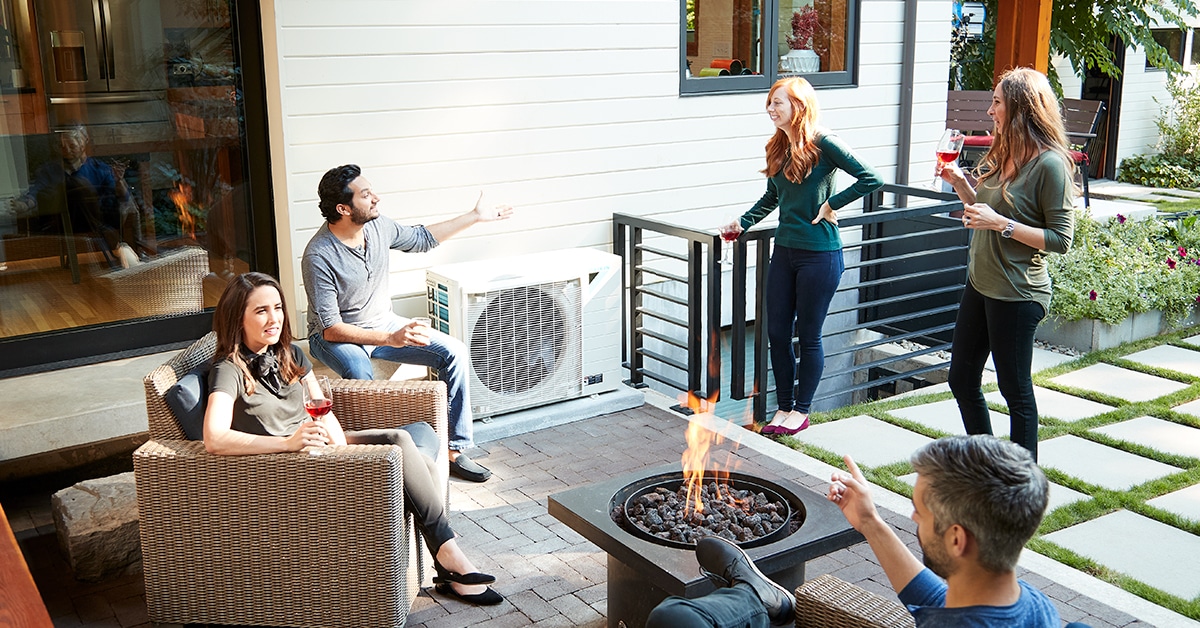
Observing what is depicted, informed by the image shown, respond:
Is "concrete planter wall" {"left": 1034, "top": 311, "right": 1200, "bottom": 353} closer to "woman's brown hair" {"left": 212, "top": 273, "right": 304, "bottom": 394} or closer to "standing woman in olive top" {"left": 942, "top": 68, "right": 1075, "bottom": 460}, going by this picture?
"standing woman in olive top" {"left": 942, "top": 68, "right": 1075, "bottom": 460}

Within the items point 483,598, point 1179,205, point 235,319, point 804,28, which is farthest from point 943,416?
point 1179,205

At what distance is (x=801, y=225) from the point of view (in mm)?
4539

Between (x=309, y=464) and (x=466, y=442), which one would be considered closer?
(x=309, y=464)

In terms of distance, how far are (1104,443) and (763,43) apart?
2.78 meters

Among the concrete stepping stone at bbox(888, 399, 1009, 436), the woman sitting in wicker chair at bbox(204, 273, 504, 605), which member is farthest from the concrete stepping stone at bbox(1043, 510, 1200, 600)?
the woman sitting in wicker chair at bbox(204, 273, 504, 605)

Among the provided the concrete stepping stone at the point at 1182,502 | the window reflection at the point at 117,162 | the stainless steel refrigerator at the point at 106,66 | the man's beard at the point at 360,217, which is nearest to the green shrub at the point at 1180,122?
Result: the concrete stepping stone at the point at 1182,502

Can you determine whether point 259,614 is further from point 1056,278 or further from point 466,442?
point 1056,278

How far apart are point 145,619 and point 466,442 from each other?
1433 mm

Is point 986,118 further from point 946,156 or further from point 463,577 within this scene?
point 463,577

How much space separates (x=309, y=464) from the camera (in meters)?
2.94

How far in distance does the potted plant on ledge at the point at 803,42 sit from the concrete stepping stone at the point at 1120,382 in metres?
2.22

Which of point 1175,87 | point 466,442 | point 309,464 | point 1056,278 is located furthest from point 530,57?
point 1175,87

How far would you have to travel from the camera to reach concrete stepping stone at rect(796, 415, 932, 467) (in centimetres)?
453

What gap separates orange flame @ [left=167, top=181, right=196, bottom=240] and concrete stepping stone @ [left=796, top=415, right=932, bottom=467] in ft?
9.19
